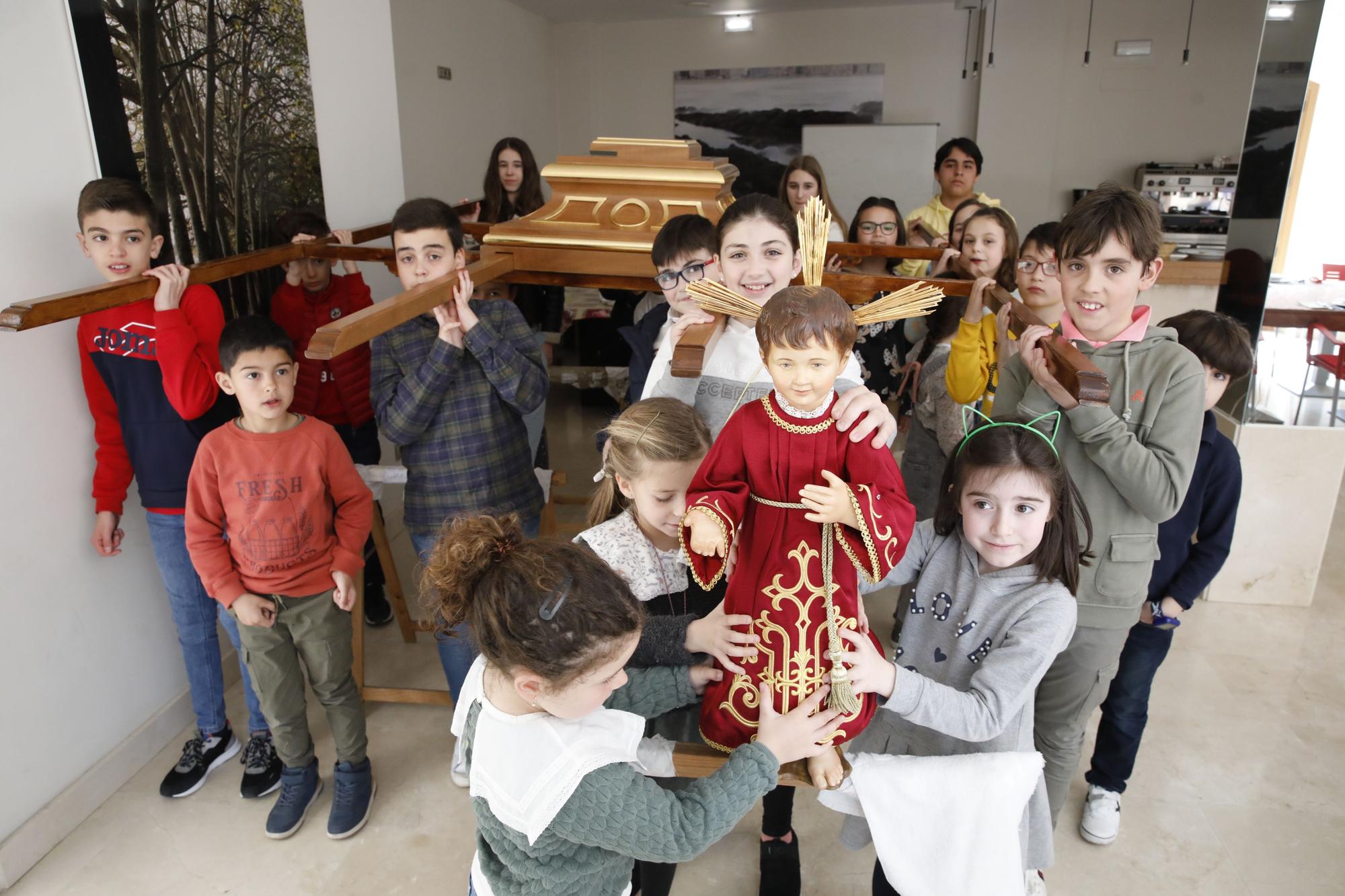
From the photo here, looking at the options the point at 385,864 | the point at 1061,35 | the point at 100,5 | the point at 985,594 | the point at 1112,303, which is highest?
the point at 1061,35

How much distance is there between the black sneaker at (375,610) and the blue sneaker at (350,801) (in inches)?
41.7

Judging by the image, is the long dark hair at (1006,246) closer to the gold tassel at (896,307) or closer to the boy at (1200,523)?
the boy at (1200,523)

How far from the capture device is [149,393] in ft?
7.97

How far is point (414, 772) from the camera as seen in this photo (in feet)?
8.90

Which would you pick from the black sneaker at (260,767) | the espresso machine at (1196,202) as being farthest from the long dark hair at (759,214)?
the espresso machine at (1196,202)

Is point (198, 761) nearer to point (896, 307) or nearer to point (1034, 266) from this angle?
point (896, 307)

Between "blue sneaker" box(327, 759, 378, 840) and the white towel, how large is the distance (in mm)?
1556

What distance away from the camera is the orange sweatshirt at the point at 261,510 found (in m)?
2.24

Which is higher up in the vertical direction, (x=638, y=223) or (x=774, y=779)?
(x=638, y=223)

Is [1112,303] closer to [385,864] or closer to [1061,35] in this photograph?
[385,864]

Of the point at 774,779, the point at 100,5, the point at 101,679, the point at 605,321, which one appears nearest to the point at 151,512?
the point at 101,679

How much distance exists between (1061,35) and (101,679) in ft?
28.0

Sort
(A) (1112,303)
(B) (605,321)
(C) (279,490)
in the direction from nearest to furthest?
1. (A) (1112,303)
2. (C) (279,490)
3. (B) (605,321)

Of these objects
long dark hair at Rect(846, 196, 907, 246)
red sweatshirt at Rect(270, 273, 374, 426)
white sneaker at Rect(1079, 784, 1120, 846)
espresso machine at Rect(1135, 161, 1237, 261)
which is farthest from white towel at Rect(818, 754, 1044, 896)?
espresso machine at Rect(1135, 161, 1237, 261)
